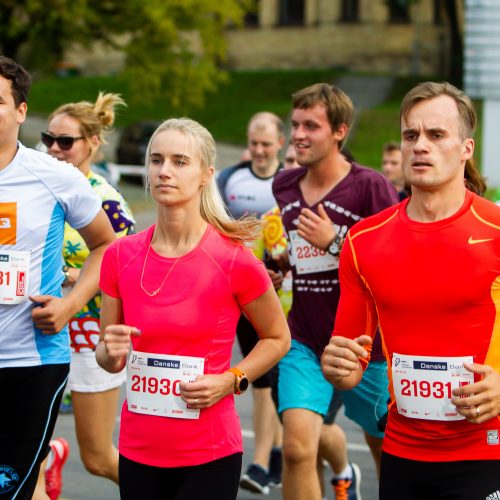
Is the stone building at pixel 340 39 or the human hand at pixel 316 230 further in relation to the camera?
the stone building at pixel 340 39

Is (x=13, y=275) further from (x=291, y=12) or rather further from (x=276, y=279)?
(x=291, y=12)

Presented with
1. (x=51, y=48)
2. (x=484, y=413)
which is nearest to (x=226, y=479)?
(x=484, y=413)

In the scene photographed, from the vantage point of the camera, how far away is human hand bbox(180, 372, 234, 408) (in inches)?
164

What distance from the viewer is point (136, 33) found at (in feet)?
106

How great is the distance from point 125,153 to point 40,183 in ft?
82.1

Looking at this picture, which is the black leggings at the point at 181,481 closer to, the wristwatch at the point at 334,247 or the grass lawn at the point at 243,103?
the wristwatch at the point at 334,247

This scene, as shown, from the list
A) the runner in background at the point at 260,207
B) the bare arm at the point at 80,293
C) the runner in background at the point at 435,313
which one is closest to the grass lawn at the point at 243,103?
the runner in background at the point at 260,207

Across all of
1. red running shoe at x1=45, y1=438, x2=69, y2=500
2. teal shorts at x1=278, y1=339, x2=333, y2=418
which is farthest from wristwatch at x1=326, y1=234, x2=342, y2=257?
red running shoe at x1=45, y1=438, x2=69, y2=500

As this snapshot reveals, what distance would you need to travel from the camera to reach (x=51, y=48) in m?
31.0

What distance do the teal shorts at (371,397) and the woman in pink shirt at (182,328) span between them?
146 centimetres

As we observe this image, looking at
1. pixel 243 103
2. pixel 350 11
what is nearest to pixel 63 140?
pixel 243 103

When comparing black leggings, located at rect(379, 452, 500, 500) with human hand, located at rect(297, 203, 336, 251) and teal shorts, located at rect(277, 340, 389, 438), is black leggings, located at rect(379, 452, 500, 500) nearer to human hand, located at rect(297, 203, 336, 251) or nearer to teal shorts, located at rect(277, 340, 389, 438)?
teal shorts, located at rect(277, 340, 389, 438)

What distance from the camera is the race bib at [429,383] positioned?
13.3 ft

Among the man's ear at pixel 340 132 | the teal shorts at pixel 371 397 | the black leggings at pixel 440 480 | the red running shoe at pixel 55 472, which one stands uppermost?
the man's ear at pixel 340 132
